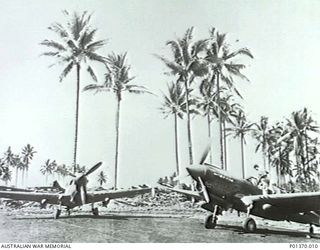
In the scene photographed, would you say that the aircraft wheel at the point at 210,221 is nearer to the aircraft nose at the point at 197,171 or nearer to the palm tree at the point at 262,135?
the aircraft nose at the point at 197,171

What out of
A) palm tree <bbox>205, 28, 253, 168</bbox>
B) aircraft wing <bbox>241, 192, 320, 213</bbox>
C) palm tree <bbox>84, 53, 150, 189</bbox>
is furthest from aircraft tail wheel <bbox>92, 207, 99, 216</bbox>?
palm tree <bbox>205, 28, 253, 168</bbox>

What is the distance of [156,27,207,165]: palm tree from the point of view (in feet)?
13.9

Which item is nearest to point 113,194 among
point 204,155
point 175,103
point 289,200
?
point 204,155

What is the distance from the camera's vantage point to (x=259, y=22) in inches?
175

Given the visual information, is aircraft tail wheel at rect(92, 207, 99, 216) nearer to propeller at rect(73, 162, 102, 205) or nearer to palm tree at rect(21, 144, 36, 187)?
propeller at rect(73, 162, 102, 205)

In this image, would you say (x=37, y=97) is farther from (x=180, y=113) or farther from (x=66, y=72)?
(x=180, y=113)

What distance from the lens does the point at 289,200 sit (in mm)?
4070

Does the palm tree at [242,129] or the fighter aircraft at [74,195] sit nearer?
the fighter aircraft at [74,195]

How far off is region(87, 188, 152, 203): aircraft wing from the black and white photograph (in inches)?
0.4

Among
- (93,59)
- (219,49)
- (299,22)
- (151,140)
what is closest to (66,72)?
(93,59)

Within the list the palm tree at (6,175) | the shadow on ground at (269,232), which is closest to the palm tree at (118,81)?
the palm tree at (6,175)

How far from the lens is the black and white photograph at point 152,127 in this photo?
4098 millimetres

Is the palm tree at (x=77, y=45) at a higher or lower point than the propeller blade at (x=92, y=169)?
higher

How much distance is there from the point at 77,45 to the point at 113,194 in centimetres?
139
